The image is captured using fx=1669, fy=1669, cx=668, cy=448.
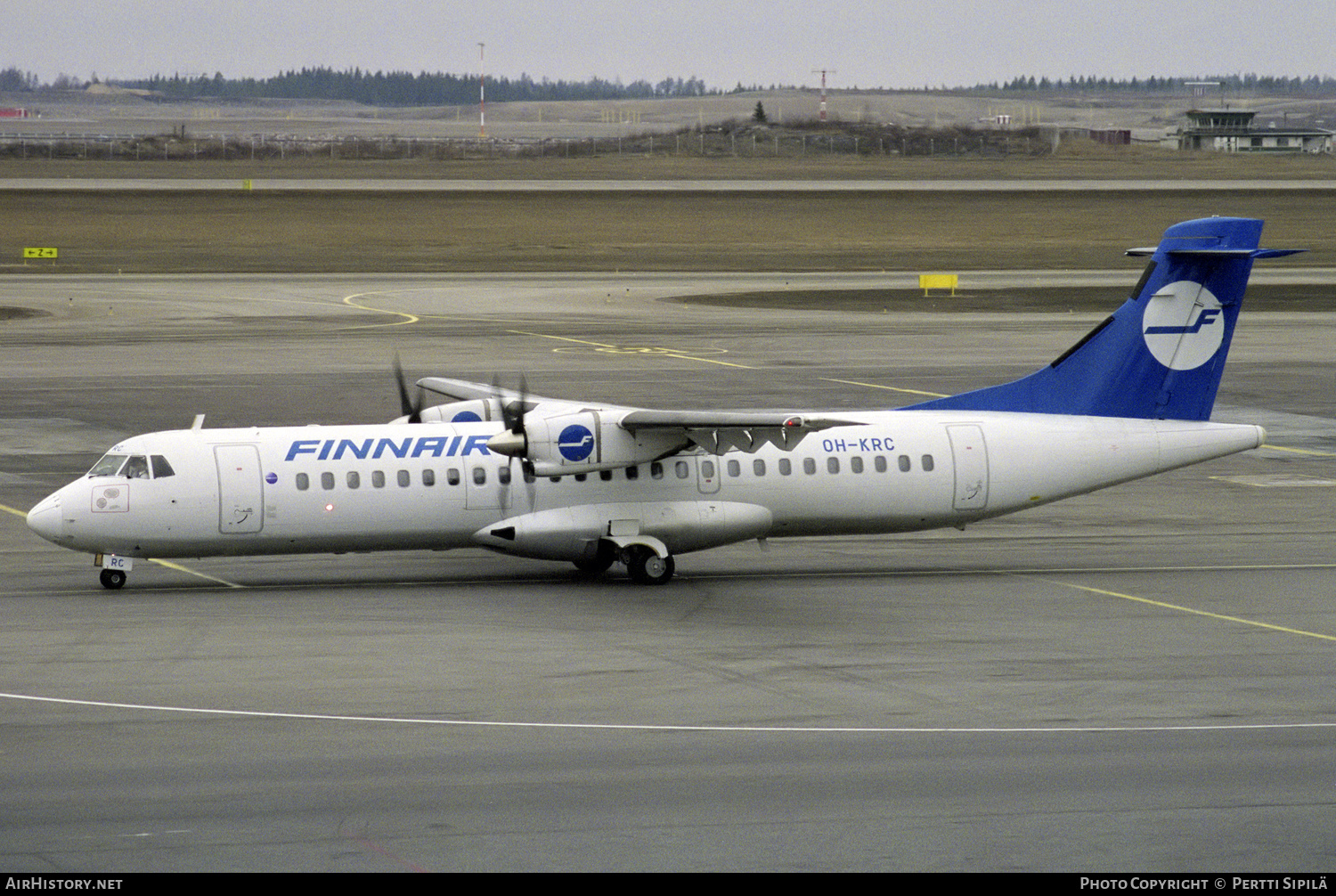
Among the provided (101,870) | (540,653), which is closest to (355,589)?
(540,653)

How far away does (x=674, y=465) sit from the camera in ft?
89.0

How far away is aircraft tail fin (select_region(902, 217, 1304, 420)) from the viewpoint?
2884 cm

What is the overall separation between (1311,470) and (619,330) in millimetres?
32426

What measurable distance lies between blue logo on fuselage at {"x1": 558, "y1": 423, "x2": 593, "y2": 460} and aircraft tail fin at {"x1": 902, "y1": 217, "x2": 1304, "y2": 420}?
21.0ft

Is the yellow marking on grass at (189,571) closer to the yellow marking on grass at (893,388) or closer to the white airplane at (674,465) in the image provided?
the white airplane at (674,465)

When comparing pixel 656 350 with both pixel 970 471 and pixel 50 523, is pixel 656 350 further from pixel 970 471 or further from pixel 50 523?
pixel 50 523

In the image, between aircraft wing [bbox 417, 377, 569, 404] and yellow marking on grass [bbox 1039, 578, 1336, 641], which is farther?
aircraft wing [bbox 417, 377, 569, 404]

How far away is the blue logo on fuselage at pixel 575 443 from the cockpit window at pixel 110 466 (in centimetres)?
698

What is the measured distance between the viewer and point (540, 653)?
2162cm

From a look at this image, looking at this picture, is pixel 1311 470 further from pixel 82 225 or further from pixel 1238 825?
pixel 82 225

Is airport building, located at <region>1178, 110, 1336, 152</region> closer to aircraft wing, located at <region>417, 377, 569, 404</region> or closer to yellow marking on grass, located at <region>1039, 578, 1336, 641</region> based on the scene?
aircraft wing, located at <region>417, 377, 569, 404</region>

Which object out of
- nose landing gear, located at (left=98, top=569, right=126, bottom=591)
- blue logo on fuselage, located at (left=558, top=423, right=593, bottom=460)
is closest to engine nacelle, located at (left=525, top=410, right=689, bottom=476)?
blue logo on fuselage, located at (left=558, top=423, right=593, bottom=460)

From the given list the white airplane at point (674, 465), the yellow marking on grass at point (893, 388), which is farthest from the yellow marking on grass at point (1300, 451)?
the white airplane at point (674, 465)

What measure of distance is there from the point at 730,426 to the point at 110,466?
9.83 meters
